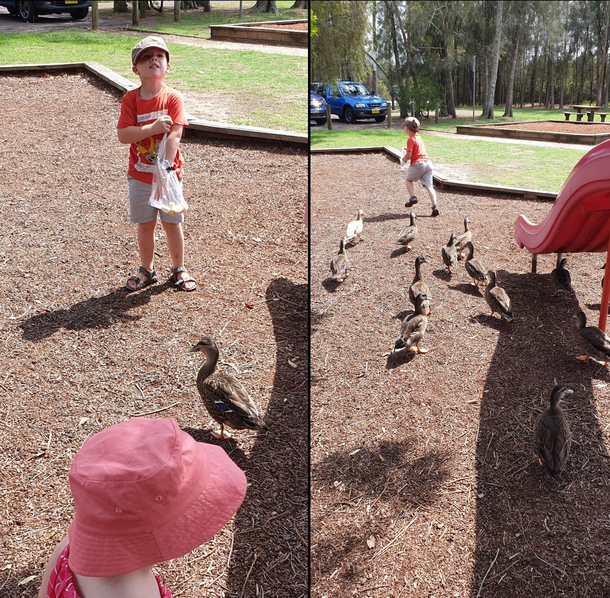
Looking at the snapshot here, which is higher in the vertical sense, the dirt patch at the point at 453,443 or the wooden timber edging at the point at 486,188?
the wooden timber edging at the point at 486,188

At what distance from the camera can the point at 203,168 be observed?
7.22m

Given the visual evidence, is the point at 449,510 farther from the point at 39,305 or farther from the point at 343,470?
the point at 39,305

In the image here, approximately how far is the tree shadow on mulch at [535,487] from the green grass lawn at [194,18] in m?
14.0

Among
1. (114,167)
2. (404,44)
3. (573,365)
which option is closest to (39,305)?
(114,167)

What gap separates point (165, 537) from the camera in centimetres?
167

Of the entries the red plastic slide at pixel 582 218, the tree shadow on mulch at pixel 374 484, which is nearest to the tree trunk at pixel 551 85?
the red plastic slide at pixel 582 218

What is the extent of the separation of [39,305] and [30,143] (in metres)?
4.00

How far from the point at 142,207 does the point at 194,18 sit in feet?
53.6

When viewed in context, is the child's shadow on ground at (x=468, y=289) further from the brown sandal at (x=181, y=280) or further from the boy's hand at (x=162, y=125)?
the boy's hand at (x=162, y=125)

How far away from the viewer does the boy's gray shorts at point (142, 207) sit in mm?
4473

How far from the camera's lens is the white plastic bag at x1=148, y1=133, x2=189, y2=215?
13.9ft

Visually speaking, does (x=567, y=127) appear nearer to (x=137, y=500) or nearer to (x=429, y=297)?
(x=429, y=297)

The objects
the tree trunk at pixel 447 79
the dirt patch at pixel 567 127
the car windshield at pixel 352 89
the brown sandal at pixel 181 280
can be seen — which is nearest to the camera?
the brown sandal at pixel 181 280

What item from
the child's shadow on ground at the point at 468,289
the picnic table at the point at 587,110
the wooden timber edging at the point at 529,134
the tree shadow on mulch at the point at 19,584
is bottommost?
the tree shadow on mulch at the point at 19,584
